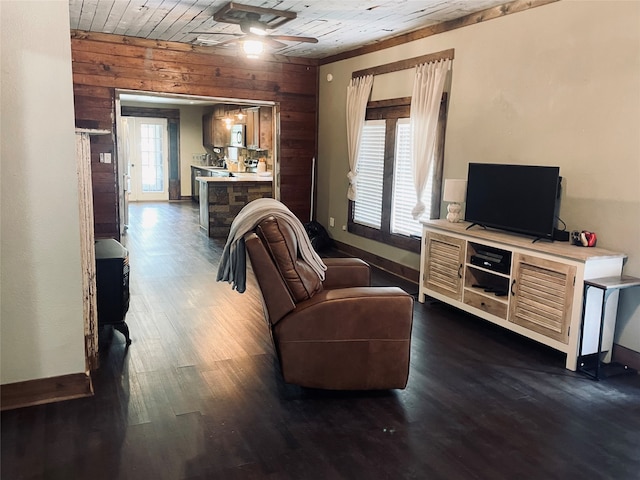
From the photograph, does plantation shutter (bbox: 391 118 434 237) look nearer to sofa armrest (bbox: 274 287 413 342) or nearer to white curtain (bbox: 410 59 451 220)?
white curtain (bbox: 410 59 451 220)

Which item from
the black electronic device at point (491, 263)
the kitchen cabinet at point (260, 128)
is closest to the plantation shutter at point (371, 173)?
the black electronic device at point (491, 263)

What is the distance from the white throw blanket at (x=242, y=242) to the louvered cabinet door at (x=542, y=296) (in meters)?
1.60

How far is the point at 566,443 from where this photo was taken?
2.70 metres

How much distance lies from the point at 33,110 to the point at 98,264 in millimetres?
1170

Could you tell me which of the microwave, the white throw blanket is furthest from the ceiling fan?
the microwave

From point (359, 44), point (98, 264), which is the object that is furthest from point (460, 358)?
point (359, 44)

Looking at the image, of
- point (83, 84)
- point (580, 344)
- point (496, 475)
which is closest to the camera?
point (496, 475)

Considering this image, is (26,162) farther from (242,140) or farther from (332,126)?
(242,140)

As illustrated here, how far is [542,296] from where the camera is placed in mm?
3730

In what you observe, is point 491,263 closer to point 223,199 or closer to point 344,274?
point 344,274

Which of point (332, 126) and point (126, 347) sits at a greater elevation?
point (332, 126)

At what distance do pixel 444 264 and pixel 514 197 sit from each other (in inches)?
34.9

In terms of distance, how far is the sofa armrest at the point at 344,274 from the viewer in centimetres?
381

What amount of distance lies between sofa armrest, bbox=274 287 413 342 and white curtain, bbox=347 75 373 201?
3969 mm
